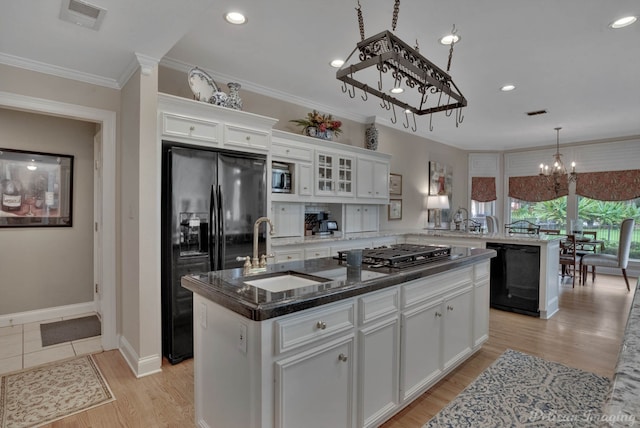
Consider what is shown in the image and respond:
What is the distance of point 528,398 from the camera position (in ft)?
7.80

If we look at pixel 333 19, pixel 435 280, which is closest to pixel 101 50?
pixel 333 19

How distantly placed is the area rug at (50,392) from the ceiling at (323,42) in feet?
7.95

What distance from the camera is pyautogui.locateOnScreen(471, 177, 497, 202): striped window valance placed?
787 cm

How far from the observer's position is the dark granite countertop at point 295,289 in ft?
4.66

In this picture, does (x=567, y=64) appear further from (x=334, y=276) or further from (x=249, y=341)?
(x=249, y=341)

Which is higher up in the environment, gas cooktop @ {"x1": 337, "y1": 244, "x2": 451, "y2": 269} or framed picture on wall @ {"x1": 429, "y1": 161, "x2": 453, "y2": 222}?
framed picture on wall @ {"x1": 429, "y1": 161, "x2": 453, "y2": 222}

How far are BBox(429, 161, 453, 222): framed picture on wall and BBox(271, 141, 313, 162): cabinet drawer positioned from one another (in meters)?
3.42

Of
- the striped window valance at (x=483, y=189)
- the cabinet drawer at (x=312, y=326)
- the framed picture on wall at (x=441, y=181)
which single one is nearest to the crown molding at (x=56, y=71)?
the cabinet drawer at (x=312, y=326)

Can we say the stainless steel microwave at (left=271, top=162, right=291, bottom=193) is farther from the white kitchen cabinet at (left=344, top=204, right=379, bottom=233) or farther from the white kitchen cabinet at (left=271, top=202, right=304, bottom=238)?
the white kitchen cabinet at (left=344, top=204, right=379, bottom=233)

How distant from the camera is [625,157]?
6461mm

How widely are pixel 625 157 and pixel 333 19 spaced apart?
6.88m

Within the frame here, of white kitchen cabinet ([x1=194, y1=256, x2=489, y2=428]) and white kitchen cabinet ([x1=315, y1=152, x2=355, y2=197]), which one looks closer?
white kitchen cabinet ([x1=194, y1=256, x2=489, y2=428])

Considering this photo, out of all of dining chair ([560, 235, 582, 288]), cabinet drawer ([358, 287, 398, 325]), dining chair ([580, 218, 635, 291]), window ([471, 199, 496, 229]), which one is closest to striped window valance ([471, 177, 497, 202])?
window ([471, 199, 496, 229])

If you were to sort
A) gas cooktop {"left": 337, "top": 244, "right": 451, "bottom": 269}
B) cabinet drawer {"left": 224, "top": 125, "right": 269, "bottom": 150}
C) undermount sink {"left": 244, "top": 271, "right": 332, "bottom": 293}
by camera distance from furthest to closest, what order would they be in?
cabinet drawer {"left": 224, "top": 125, "right": 269, "bottom": 150} < gas cooktop {"left": 337, "top": 244, "right": 451, "bottom": 269} < undermount sink {"left": 244, "top": 271, "right": 332, "bottom": 293}
